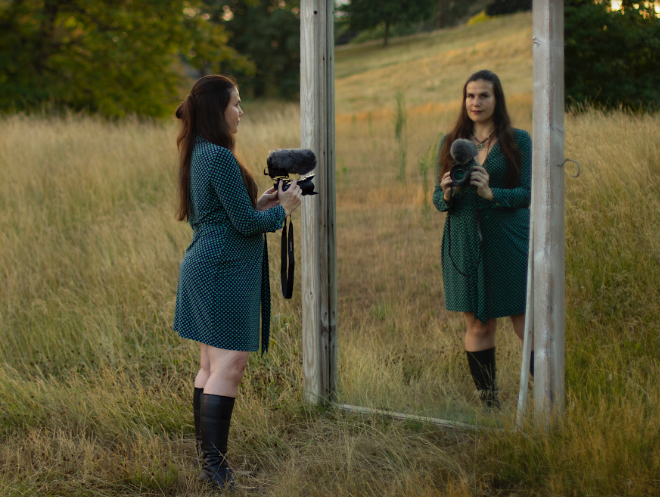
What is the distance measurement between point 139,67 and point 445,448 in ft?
48.5

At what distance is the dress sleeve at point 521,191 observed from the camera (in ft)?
9.81

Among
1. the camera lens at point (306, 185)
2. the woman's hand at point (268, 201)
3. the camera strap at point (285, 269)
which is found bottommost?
the camera strap at point (285, 269)

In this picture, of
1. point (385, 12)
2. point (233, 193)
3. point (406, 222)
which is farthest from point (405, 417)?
point (406, 222)

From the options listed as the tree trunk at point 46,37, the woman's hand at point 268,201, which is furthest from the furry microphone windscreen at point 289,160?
the tree trunk at point 46,37

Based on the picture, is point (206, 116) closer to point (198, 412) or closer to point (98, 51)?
point (198, 412)

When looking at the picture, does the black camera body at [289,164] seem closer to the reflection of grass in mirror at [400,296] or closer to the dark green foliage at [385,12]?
the reflection of grass in mirror at [400,296]

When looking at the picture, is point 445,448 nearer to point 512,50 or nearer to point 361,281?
point 361,281

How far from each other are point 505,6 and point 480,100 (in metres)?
1.44

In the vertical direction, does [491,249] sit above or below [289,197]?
below

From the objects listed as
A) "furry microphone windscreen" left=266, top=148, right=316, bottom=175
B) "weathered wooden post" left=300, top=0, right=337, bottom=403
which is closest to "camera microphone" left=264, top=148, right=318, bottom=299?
"furry microphone windscreen" left=266, top=148, right=316, bottom=175

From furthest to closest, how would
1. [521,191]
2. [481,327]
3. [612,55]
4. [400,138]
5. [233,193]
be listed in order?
[400,138], [612,55], [481,327], [521,191], [233,193]

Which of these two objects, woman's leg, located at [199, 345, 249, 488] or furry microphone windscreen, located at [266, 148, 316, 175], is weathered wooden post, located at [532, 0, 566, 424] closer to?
furry microphone windscreen, located at [266, 148, 316, 175]

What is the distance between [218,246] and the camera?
257 centimetres

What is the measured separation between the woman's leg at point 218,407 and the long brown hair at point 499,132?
4.75ft
